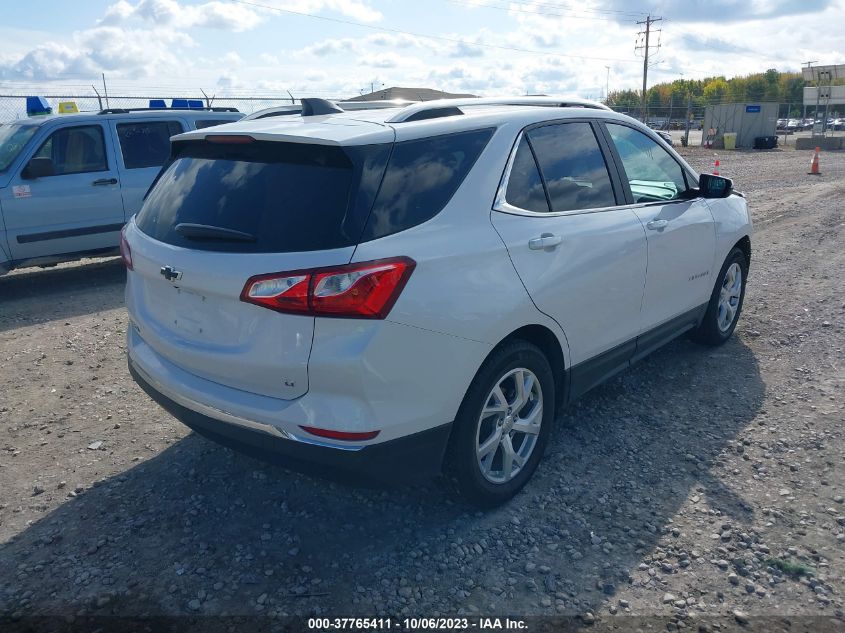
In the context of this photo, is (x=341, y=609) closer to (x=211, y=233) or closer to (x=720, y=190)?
(x=211, y=233)

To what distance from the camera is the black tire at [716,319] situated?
554cm

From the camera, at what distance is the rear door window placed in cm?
284

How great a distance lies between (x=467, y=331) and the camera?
10.0 ft

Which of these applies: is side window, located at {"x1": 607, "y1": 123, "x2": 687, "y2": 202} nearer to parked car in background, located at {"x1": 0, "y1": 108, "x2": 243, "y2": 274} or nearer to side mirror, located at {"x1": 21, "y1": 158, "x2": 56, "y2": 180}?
parked car in background, located at {"x1": 0, "y1": 108, "x2": 243, "y2": 274}

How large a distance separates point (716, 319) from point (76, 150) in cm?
720

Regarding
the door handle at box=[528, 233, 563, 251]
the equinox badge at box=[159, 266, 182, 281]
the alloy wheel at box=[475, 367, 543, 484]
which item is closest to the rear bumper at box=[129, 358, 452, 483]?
the alloy wheel at box=[475, 367, 543, 484]

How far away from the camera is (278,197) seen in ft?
9.80

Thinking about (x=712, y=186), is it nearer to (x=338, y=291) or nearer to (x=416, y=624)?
(x=338, y=291)

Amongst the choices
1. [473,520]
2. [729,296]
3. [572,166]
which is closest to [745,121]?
[729,296]

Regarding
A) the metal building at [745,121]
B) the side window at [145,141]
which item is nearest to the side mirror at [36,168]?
the side window at [145,141]

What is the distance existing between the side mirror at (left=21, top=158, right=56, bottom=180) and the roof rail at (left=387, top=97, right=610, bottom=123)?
234 inches

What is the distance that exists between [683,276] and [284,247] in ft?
10.1

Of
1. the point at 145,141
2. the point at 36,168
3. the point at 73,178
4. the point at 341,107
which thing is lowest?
the point at 73,178

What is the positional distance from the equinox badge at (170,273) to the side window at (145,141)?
19.8 feet
